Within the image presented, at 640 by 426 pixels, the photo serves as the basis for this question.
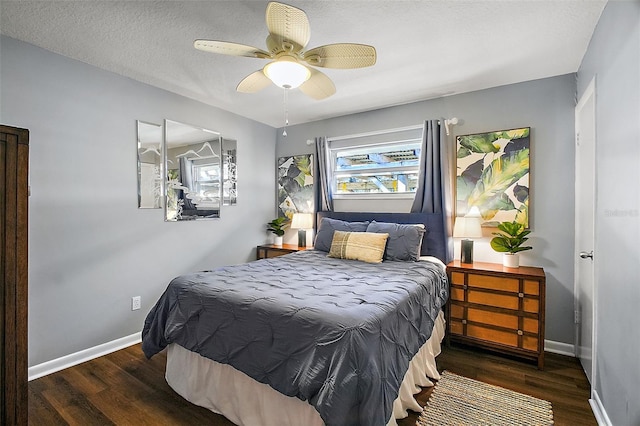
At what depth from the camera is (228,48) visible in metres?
1.94

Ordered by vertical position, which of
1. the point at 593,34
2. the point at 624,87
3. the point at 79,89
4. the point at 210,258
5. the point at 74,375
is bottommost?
the point at 74,375

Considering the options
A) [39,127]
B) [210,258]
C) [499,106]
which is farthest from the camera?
[210,258]

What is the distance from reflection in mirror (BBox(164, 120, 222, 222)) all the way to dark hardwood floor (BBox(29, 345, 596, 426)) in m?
1.53

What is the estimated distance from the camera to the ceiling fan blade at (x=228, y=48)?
6.15ft

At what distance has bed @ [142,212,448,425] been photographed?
4.72ft

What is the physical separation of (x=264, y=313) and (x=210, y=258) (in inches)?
92.4

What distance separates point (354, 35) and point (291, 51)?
589mm

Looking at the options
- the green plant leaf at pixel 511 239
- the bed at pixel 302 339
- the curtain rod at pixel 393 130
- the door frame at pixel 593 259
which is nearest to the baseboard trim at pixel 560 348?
the door frame at pixel 593 259

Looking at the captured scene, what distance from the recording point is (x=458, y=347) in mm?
2947

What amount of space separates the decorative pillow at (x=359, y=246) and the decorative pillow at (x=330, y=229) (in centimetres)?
24

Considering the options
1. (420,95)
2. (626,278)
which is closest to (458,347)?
(626,278)

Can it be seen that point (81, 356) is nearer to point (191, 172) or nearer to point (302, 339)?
point (191, 172)

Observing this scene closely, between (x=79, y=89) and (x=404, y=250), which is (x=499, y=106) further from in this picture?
(x=79, y=89)

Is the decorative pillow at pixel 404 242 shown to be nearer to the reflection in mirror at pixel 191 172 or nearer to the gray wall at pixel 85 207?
the reflection in mirror at pixel 191 172
